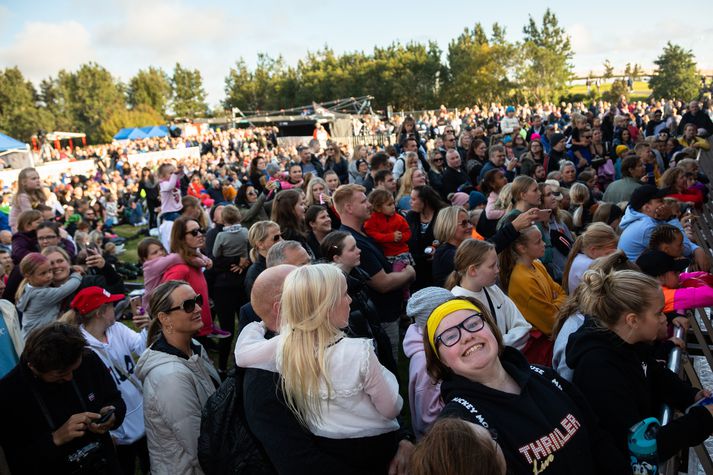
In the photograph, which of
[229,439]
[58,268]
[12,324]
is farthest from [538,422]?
[58,268]

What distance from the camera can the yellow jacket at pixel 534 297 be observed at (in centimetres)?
339

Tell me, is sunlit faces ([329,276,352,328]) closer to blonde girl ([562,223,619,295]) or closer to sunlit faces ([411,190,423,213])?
blonde girl ([562,223,619,295])

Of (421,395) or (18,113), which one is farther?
(18,113)

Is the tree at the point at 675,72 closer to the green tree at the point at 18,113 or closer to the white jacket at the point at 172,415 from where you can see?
the white jacket at the point at 172,415

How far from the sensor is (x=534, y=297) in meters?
3.40

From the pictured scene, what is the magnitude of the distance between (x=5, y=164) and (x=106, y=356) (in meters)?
31.8

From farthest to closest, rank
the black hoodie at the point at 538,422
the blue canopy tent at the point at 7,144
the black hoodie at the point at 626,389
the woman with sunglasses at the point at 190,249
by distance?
the blue canopy tent at the point at 7,144, the woman with sunglasses at the point at 190,249, the black hoodie at the point at 626,389, the black hoodie at the point at 538,422

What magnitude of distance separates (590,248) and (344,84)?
67.0 meters

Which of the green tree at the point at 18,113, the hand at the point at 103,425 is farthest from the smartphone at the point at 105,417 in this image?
the green tree at the point at 18,113

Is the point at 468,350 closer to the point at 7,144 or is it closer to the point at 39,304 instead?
the point at 39,304

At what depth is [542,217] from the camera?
4180 mm

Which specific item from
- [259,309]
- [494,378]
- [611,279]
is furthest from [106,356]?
[611,279]

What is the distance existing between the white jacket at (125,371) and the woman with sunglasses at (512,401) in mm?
1992

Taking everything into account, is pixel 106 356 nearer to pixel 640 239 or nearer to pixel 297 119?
pixel 640 239
